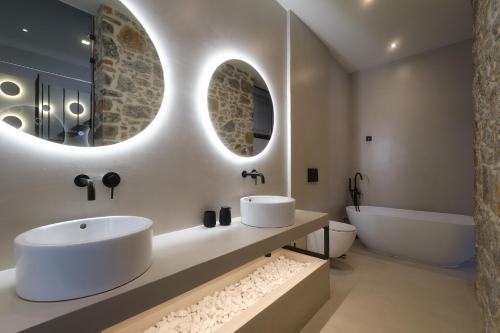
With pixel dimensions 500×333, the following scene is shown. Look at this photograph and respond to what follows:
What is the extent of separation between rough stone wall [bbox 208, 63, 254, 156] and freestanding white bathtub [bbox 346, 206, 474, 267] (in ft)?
6.68

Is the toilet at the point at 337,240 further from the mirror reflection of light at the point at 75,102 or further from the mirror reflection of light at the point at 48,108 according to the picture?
the mirror reflection of light at the point at 48,108

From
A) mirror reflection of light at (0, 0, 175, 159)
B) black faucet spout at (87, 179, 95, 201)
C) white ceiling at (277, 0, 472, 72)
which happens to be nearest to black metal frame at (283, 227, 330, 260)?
mirror reflection of light at (0, 0, 175, 159)

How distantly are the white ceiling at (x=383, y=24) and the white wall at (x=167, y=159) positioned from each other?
2.43ft

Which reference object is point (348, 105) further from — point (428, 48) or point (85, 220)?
point (85, 220)

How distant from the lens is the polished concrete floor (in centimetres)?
163

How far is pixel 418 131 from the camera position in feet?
10.6

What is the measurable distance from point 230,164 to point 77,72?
108 centimetres

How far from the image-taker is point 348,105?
12.6ft

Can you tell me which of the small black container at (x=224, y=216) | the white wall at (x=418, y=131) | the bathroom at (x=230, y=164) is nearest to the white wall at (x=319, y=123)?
the bathroom at (x=230, y=164)

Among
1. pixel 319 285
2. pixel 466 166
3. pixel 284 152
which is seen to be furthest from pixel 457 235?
pixel 284 152

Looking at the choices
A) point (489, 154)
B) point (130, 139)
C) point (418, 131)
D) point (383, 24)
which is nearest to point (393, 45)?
point (383, 24)

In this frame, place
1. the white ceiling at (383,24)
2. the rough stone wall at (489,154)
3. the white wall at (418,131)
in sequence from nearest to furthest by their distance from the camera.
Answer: the rough stone wall at (489,154)
the white ceiling at (383,24)
the white wall at (418,131)

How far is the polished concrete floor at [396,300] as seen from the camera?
1629mm

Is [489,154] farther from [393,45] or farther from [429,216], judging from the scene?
[393,45]
